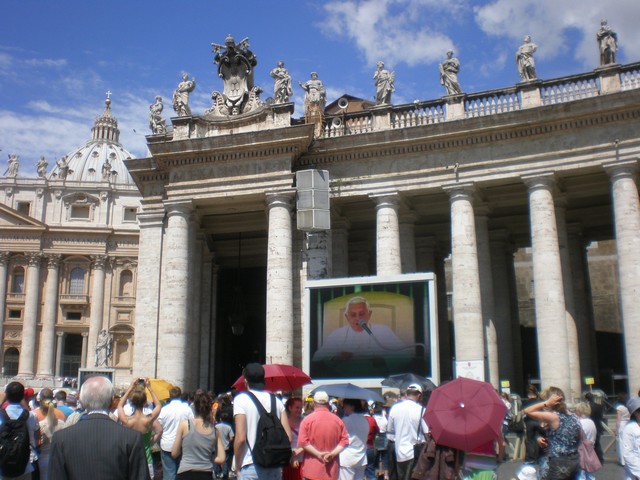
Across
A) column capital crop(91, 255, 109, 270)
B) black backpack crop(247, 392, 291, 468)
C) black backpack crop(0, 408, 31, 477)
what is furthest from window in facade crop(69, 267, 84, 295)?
black backpack crop(247, 392, 291, 468)

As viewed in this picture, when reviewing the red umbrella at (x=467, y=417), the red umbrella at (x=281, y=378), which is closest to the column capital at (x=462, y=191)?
the red umbrella at (x=281, y=378)

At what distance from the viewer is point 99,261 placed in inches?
3177

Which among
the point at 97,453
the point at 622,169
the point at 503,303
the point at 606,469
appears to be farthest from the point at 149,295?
the point at 97,453

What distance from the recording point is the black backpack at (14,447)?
25.3 feet

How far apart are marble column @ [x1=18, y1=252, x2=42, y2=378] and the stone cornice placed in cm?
6132

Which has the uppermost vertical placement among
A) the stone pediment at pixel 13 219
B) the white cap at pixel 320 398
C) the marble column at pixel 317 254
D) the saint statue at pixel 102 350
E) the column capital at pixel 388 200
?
→ the stone pediment at pixel 13 219

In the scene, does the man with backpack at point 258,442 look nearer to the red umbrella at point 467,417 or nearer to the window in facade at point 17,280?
the red umbrella at point 467,417

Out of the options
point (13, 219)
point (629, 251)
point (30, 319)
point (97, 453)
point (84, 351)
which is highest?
point (13, 219)

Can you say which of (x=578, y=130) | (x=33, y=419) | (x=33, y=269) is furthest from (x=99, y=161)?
(x=33, y=419)

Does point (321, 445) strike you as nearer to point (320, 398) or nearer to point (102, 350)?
point (320, 398)

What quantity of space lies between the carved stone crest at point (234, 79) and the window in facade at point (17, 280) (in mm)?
60907

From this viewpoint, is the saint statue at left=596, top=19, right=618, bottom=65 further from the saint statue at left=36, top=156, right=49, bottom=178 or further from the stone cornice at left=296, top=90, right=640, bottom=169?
the saint statue at left=36, top=156, right=49, bottom=178

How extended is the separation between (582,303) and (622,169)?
6.49 metres

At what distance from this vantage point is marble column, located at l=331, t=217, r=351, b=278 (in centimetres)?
2561
